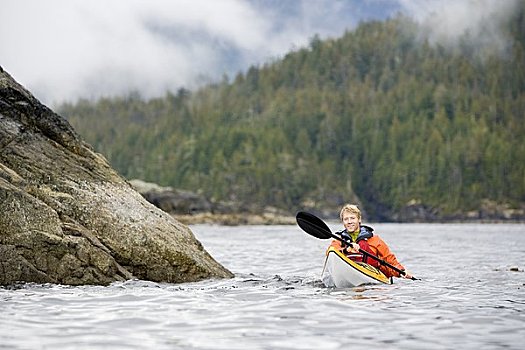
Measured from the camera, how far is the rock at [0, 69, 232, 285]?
12719 millimetres

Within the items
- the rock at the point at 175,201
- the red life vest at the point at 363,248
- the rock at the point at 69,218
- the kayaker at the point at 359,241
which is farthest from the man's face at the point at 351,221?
the rock at the point at 175,201

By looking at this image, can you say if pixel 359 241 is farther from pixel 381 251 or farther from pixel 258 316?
pixel 258 316

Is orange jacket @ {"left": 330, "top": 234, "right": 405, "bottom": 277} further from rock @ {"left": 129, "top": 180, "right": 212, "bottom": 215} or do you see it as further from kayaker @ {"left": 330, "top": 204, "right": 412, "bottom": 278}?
rock @ {"left": 129, "top": 180, "right": 212, "bottom": 215}

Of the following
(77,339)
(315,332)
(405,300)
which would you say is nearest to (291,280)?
(405,300)

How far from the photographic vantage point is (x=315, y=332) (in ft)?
28.0

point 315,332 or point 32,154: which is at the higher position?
point 32,154

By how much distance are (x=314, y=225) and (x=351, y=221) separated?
96 cm

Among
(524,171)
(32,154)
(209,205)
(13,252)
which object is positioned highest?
(524,171)

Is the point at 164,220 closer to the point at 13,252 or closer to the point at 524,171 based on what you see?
the point at 13,252

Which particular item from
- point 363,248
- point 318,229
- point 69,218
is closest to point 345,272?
point 363,248

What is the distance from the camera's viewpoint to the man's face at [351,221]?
1466 centimetres

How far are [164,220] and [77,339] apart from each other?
7171 millimetres

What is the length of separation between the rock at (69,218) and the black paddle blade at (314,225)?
87.6 inches

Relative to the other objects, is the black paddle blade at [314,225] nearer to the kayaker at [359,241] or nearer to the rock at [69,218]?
the kayaker at [359,241]
